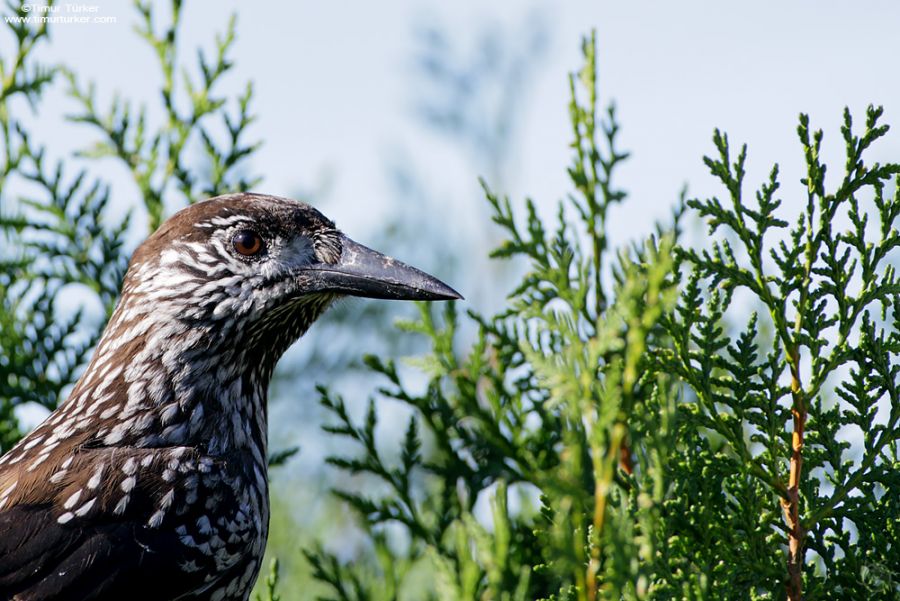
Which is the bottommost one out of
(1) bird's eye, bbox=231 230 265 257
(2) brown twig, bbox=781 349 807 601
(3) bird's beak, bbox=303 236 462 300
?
(2) brown twig, bbox=781 349 807 601

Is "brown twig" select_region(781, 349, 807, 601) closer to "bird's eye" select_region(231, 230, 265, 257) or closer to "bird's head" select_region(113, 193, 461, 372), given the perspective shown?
"bird's head" select_region(113, 193, 461, 372)

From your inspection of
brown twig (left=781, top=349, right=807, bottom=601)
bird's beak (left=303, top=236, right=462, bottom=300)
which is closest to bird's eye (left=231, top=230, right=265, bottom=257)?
bird's beak (left=303, top=236, right=462, bottom=300)

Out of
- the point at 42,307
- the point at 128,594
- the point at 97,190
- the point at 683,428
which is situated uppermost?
the point at 97,190

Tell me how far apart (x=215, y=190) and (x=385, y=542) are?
5.33ft

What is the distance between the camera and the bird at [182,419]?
2.75 m

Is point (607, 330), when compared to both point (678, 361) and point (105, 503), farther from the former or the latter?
point (105, 503)

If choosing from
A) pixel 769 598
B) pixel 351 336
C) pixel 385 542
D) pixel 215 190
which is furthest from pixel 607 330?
pixel 351 336

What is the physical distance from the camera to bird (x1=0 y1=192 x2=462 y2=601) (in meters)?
2.75

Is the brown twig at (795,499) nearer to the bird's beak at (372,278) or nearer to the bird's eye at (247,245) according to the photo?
the bird's beak at (372,278)

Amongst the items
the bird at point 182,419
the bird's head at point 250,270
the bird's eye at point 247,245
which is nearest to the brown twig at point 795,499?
the bird at point 182,419

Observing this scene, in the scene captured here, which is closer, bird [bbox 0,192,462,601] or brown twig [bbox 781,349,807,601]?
brown twig [bbox 781,349,807,601]

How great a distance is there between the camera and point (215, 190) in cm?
407

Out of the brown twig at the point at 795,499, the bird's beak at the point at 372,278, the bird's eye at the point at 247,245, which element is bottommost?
the brown twig at the point at 795,499

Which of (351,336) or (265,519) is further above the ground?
(351,336)
